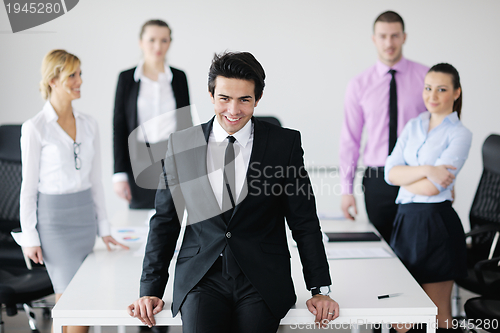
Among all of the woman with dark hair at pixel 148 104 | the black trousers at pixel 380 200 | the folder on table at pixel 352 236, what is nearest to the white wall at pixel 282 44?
the woman with dark hair at pixel 148 104

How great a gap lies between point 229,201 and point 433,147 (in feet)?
3.83

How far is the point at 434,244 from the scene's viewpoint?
7.19 feet

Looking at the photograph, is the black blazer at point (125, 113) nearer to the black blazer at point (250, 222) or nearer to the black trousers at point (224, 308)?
the black blazer at point (250, 222)

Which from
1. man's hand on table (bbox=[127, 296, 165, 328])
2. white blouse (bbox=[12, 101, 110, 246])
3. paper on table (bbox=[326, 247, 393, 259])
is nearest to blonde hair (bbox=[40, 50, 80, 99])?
white blouse (bbox=[12, 101, 110, 246])

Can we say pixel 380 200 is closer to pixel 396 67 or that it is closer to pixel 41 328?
pixel 396 67

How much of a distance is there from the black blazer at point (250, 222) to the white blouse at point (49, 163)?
707mm

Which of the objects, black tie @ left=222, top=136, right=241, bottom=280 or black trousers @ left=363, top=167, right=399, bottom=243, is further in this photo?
black trousers @ left=363, top=167, right=399, bottom=243

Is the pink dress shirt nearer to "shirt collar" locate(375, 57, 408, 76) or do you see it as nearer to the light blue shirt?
"shirt collar" locate(375, 57, 408, 76)

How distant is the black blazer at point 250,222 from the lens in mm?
1614

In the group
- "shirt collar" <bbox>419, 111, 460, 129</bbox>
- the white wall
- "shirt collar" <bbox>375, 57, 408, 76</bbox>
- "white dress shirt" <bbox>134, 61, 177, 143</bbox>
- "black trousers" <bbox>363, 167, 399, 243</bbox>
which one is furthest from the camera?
the white wall

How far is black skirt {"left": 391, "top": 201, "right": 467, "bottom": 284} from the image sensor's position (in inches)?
86.0

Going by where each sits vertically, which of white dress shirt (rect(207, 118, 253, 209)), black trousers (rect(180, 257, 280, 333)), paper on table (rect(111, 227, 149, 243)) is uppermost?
white dress shirt (rect(207, 118, 253, 209))

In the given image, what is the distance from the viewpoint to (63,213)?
7.13ft

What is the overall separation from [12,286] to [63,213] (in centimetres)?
52
